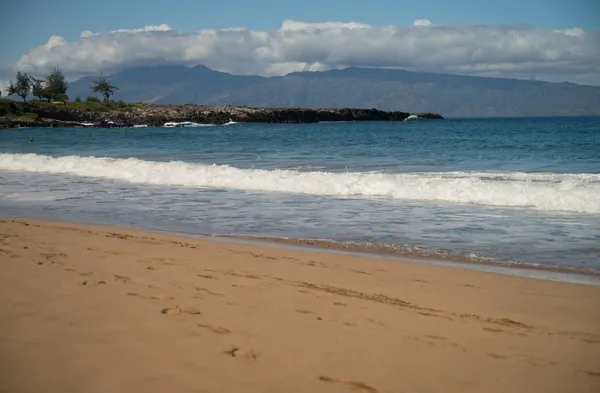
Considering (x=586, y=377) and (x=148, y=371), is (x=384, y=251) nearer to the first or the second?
(x=586, y=377)

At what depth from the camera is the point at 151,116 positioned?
322ft

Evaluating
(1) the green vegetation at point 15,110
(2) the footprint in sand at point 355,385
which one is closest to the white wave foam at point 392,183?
(2) the footprint in sand at point 355,385

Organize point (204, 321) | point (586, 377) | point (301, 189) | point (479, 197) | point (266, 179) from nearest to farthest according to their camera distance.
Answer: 1. point (586, 377)
2. point (204, 321)
3. point (479, 197)
4. point (301, 189)
5. point (266, 179)

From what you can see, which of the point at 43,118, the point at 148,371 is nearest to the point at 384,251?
the point at 148,371

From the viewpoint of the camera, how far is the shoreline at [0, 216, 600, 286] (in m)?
7.66

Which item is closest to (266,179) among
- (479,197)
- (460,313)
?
(479,197)

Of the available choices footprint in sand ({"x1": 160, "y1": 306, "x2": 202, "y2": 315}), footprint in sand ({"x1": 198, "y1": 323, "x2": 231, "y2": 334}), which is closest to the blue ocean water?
footprint in sand ({"x1": 160, "y1": 306, "x2": 202, "y2": 315})

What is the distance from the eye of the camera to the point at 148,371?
407 centimetres

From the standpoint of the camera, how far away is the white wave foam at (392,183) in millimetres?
14320

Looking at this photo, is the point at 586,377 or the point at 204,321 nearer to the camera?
the point at 586,377

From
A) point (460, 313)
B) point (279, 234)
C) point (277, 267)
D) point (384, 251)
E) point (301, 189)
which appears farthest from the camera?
point (301, 189)

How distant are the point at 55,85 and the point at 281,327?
5265 inches

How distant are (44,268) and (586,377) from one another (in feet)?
19.0

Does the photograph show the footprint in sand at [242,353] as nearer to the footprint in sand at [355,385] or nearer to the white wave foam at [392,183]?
the footprint in sand at [355,385]
